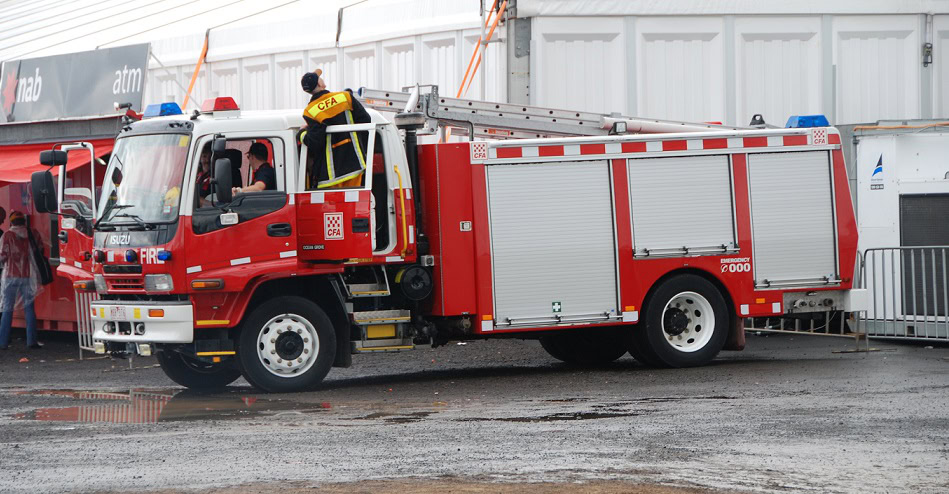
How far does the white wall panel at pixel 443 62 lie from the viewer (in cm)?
1908

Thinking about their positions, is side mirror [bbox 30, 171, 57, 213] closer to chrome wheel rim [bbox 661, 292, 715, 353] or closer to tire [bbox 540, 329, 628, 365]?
tire [bbox 540, 329, 628, 365]

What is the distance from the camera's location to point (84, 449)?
9125 mm

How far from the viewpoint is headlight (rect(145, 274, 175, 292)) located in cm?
1212

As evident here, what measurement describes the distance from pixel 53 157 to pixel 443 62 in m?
7.46

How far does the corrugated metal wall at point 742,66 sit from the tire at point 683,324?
198 inches

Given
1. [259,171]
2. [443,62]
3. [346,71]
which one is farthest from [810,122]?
[346,71]

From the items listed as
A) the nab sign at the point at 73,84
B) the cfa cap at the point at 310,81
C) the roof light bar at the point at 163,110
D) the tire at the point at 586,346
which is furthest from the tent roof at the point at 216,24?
the roof light bar at the point at 163,110

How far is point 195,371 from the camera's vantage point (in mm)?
13562

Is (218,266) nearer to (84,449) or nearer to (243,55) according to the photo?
(84,449)

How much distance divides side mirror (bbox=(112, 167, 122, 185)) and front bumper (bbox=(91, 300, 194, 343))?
1.10m

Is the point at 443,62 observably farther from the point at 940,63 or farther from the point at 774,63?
the point at 940,63

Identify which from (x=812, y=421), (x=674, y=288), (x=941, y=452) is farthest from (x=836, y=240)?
(x=941, y=452)

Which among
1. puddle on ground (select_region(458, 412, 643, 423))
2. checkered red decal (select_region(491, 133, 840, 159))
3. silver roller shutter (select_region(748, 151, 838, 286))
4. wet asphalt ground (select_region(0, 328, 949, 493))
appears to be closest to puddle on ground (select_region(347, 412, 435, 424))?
wet asphalt ground (select_region(0, 328, 949, 493))

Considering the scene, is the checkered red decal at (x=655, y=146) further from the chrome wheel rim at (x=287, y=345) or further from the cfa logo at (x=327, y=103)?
the chrome wheel rim at (x=287, y=345)
